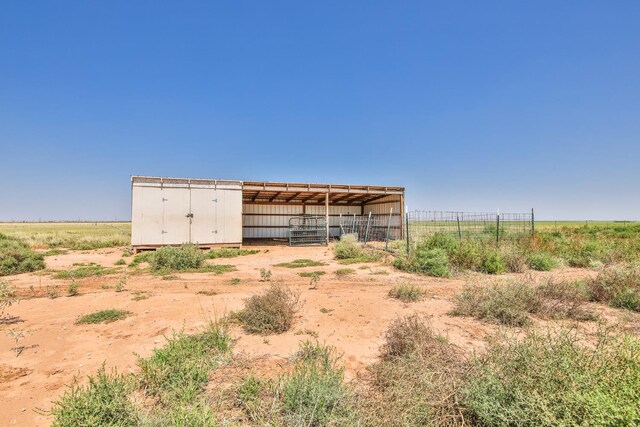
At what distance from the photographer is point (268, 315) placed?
5363 mm

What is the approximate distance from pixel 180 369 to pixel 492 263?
1069 centimetres

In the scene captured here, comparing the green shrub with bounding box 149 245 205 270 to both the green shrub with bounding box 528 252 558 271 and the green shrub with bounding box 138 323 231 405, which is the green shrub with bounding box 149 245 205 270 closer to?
the green shrub with bounding box 138 323 231 405

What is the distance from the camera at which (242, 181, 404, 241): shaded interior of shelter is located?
2233cm

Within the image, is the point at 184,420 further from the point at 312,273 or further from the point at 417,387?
the point at 312,273

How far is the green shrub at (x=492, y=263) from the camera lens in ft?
34.5

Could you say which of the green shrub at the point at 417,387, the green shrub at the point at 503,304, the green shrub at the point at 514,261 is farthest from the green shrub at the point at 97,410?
the green shrub at the point at 514,261

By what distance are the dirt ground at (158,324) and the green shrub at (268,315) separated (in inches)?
7.6

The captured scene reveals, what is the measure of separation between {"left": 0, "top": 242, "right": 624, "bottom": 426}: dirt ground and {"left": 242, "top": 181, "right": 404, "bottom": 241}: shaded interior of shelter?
12.6m

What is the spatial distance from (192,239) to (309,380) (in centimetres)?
1634

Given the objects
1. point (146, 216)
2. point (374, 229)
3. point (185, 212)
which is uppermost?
point (185, 212)

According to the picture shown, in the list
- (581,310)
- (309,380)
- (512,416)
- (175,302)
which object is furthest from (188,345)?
(581,310)

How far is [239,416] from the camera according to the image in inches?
115

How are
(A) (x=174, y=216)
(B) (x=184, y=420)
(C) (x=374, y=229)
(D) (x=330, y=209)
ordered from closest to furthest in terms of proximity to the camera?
(B) (x=184, y=420), (A) (x=174, y=216), (C) (x=374, y=229), (D) (x=330, y=209)

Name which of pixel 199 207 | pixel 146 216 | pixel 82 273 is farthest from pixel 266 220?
pixel 82 273
